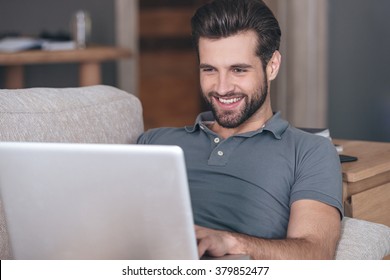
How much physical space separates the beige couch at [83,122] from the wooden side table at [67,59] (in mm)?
2134

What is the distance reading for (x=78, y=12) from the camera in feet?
17.1

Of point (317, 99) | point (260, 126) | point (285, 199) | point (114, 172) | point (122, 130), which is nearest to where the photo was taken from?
point (114, 172)

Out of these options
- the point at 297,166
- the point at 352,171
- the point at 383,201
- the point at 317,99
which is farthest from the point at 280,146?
the point at 317,99

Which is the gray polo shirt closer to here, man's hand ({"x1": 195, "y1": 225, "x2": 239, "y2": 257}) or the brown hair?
the brown hair

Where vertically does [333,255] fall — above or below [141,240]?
below

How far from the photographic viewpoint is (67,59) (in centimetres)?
464

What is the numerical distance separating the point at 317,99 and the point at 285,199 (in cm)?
303

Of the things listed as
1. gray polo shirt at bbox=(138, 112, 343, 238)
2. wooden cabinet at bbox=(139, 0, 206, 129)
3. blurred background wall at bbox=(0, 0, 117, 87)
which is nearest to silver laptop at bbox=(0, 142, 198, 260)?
gray polo shirt at bbox=(138, 112, 343, 238)

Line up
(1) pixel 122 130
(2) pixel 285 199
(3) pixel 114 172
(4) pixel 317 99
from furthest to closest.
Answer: (4) pixel 317 99
(1) pixel 122 130
(2) pixel 285 199
(3) pixel 114 172

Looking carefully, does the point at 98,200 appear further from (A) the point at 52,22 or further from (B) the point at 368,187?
(A) the point at 52,22

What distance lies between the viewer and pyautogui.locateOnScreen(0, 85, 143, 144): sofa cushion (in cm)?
210

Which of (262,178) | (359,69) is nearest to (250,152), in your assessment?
(262,178)

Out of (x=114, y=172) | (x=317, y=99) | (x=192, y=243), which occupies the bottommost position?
(x=317, y=99)

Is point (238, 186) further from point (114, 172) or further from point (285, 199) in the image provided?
point (114, 172)
